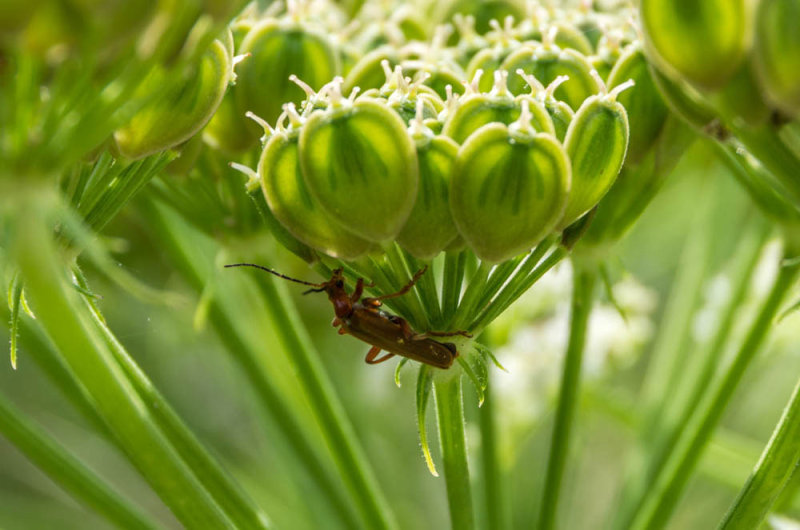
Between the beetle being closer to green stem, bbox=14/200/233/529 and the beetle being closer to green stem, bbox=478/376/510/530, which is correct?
green stem, bbox=478/376/510/530


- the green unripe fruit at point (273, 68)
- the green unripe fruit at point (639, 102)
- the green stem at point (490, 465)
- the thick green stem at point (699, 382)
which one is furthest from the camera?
the thick green stem at point (699, 382)

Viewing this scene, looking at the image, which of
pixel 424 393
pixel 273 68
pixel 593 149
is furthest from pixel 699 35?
pixel 273 68

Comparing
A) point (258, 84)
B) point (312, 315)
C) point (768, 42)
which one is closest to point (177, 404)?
point (312, 315)

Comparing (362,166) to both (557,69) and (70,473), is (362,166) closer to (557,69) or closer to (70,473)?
(557,69)

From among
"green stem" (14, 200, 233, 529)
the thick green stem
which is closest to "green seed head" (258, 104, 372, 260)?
"green stem" (14, 200, 233, 529)

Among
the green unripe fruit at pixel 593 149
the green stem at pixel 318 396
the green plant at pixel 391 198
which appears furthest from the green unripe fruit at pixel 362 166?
the green stem at pixel 318 396

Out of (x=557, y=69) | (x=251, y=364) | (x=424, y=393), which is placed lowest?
(x=251, y=364)

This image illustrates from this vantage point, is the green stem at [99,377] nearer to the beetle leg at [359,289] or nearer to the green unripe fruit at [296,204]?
the green unripe fruit at [296,204]
